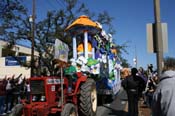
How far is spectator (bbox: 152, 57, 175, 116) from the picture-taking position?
4035 mm

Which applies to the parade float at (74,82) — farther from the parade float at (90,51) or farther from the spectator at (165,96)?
the spectator at (165,96)

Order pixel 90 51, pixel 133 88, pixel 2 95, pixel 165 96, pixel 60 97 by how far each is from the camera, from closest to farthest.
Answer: pixel 165 96 < pixel 60 97 < pixel 133 88 < pixel 90 51 < pixel 2 95

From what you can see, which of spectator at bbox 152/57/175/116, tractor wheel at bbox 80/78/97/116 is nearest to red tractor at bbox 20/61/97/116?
tractor wheel at bbox 80/78/97/116

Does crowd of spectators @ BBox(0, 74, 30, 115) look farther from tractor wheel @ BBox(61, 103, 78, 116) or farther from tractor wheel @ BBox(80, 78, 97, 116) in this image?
tractor wheel @ BBox(61, 103, 78, 116)

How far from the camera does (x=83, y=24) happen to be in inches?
640

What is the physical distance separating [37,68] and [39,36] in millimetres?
3186

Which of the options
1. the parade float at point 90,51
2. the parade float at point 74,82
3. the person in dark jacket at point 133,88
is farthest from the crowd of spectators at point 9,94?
the person in dark jacket at point 133,88

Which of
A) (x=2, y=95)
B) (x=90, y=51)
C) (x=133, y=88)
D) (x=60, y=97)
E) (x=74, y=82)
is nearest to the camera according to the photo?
(x=60, y=97)

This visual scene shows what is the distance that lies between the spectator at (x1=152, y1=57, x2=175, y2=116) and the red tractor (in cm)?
664

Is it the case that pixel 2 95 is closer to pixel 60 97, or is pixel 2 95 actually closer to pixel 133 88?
pixel 60 97

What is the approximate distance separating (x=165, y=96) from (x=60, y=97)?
315 inches

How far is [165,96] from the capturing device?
4094 mm

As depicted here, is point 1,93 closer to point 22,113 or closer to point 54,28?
point 22,113

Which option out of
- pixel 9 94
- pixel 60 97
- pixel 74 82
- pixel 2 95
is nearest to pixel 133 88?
pixel 74 82
